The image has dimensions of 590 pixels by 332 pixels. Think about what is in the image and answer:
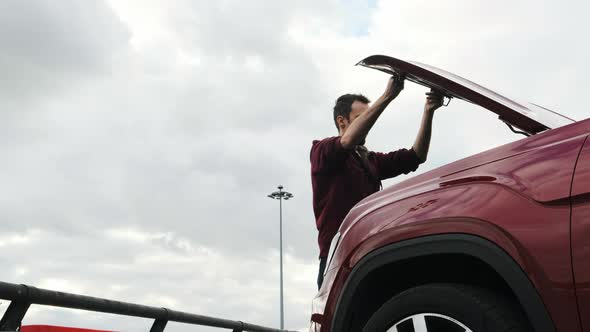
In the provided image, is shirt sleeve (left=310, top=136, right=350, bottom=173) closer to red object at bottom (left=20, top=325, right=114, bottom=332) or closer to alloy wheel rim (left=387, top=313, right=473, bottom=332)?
red object at bottom (left=20, top=325, right=114, bottom=332)

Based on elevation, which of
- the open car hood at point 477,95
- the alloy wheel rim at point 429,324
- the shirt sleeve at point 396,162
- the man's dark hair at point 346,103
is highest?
the man's dark hair at point 346,103

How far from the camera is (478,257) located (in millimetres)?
2443

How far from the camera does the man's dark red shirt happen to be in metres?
4.84

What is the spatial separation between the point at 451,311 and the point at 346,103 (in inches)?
126

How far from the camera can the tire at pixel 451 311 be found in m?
2.36

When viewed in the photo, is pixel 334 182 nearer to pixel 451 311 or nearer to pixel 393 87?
pixel 393 87

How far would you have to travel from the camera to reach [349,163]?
510 centimetres

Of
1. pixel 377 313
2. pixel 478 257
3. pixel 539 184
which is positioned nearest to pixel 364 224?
pixel 377 313

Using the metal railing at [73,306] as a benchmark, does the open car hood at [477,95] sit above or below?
above

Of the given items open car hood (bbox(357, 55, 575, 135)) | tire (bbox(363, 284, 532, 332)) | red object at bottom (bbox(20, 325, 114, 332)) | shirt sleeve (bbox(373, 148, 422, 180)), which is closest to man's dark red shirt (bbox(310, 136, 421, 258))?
shirt sleeve (bbox(373, 148, 422, 180))

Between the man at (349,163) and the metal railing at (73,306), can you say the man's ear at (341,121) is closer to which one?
the man at (349,163)

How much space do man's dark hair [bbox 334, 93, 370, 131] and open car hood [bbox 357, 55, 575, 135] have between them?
1.64 m

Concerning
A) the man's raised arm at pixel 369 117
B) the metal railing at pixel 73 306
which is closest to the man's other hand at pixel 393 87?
the man's raised arm at pixel 369 117

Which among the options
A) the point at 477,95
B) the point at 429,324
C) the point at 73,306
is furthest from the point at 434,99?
the point at 73,306
